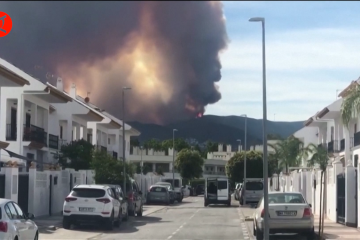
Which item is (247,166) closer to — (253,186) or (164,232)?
(253,186)

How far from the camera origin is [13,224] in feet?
55.7

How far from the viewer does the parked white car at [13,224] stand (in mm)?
16469

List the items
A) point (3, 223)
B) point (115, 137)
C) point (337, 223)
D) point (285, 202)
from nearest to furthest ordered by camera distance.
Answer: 1. point (3, 223)
2. point (285, 202)
3. point (337, 223)
4. point (115, 137)

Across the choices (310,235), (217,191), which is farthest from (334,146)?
(310,235)

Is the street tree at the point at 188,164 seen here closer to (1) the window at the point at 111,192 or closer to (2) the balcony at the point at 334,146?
(2) the balcony at the point at 334,146

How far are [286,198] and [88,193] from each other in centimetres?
837

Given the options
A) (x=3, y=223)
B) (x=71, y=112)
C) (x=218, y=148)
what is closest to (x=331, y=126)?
(x=71, y=112)

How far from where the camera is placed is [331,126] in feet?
190

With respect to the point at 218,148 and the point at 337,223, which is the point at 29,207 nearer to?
the point at 337,223

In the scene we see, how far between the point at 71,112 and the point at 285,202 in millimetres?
31524

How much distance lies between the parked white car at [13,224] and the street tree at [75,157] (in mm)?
30728

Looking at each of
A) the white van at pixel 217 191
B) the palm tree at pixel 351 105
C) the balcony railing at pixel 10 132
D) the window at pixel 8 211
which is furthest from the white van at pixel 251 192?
the window at pixel 8 211

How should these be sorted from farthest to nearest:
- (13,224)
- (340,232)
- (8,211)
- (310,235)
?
(340,232)
(310,235)
(8,211)
(13,224)

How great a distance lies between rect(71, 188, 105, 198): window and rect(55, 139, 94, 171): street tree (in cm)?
2058
